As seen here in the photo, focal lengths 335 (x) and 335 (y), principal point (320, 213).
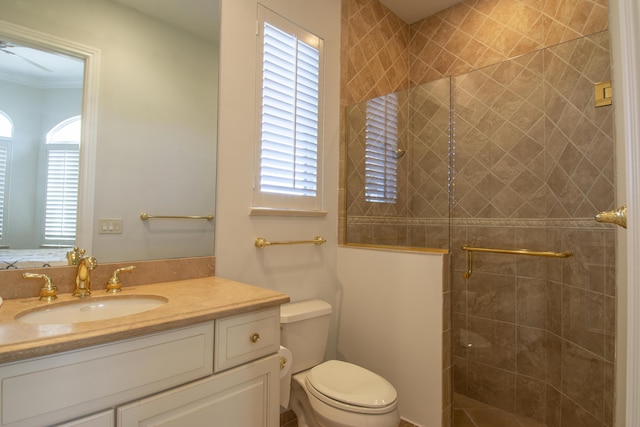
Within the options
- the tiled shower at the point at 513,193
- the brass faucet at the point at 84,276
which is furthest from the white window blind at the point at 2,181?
the tiled shower at the point at 513,193

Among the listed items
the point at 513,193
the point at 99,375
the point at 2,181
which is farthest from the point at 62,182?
the point at 513,193

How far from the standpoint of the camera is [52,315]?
1111 millimetres

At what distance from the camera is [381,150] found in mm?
2379

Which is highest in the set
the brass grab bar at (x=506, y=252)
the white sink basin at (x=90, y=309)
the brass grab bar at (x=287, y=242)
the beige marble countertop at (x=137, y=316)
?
the brass grab bar at (x=287, y=242)

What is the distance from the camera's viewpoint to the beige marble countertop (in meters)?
0.77

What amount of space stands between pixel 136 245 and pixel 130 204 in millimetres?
182

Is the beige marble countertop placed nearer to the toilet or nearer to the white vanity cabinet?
the white vanity cabinet

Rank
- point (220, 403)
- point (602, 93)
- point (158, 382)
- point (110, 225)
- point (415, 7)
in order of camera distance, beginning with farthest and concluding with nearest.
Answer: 1. point (415, 7)
2. point (602, 93)
3. point (110, 225)
4. point (220, 403)
5. point (158, 382)

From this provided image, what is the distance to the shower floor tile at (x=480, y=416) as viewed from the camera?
202cm

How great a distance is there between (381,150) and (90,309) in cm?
190

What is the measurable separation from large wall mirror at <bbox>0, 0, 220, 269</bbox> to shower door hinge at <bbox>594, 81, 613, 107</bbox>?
77.0 inches

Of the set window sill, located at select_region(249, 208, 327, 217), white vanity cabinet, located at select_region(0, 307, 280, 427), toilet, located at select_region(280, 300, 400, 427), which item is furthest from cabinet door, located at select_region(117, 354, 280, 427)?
window sill, located at select_region(249, 208, 327, 217)

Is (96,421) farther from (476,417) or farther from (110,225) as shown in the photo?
(476,417)

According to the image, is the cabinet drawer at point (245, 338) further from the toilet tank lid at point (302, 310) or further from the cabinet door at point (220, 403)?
the toilet tank lid at point (302, 310)
